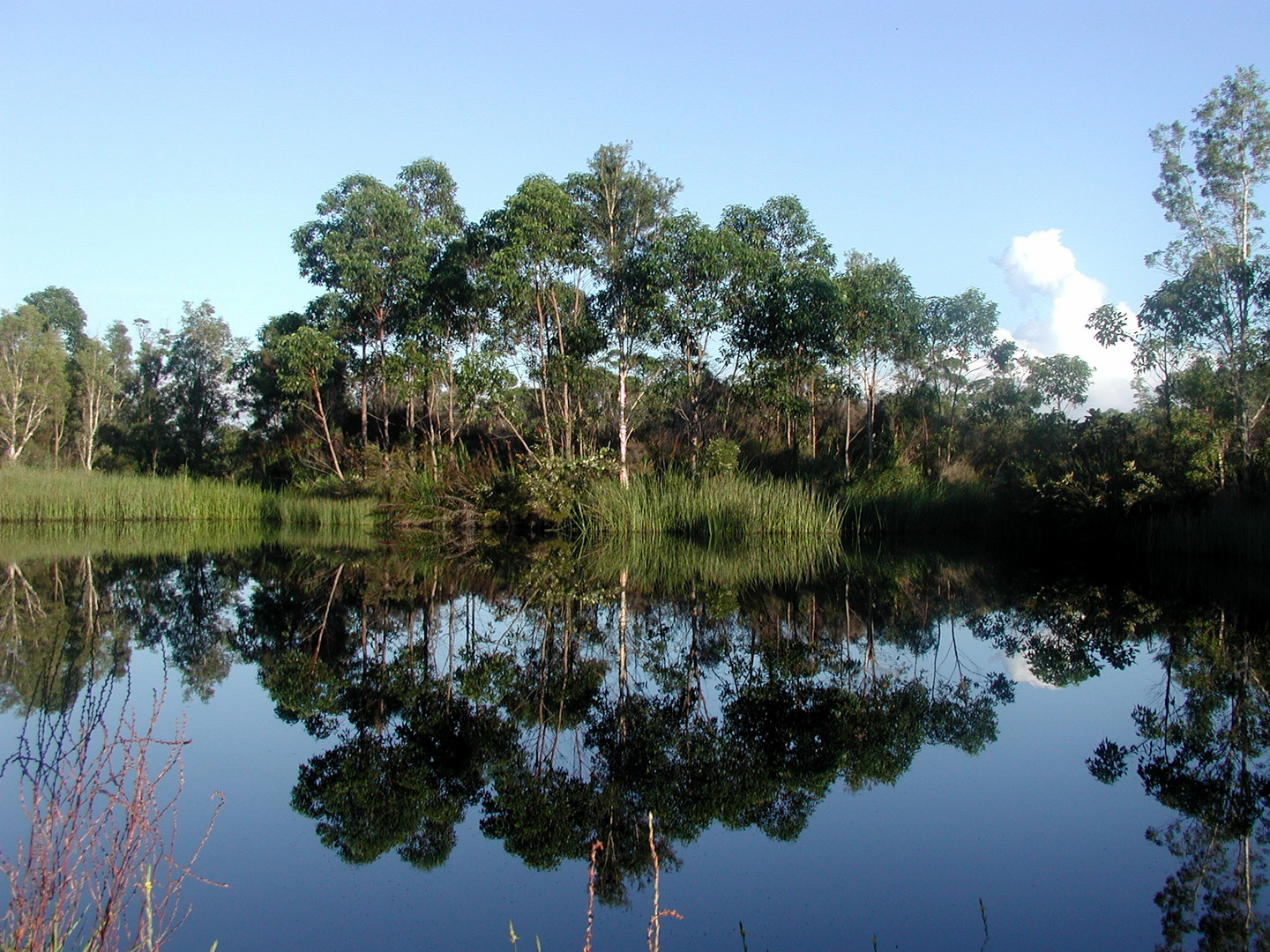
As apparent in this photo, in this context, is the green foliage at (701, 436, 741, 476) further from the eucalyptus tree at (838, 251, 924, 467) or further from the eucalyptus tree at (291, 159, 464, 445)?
the eucalyptus tree at (291, 159, 464, 445)

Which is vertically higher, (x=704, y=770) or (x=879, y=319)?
(x=879, y=319)

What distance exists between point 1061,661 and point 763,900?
4462 mm

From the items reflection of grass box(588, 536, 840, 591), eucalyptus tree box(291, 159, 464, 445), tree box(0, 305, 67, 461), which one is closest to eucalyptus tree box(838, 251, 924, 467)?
reflection of grass box(588, 536, 840, 591)

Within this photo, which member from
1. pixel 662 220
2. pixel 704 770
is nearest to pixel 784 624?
pixel 704 770

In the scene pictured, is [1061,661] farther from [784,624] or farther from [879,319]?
[879,319]

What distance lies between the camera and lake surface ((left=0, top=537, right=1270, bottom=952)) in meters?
2.91

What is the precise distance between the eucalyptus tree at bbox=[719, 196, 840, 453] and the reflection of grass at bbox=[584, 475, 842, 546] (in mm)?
2481

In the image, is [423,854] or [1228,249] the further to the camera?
[1228,249]

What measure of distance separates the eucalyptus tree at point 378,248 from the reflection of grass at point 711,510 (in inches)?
258

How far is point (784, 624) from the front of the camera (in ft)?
25.1

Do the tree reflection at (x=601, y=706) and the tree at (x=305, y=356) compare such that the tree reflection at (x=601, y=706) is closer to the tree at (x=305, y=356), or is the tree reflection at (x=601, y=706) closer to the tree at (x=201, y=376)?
the tree at (x=305, y=356)

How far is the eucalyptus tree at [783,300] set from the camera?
16.7 m

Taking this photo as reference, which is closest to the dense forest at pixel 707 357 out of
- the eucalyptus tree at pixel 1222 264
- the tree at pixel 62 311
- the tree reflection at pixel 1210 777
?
the eucalyptus tree at pixel 1222 264

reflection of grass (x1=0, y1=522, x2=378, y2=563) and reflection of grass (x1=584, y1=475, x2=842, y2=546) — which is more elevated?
reflection of grass (x1=584, y1=475, x2=842, y2=546)
